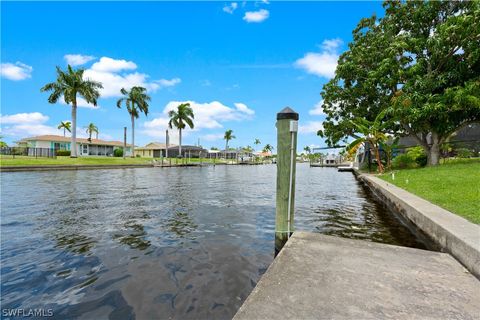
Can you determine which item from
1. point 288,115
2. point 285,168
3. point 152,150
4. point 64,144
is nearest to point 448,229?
point 285,168

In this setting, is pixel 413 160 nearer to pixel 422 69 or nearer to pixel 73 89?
pixel 422 69

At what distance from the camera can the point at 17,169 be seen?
985 inches

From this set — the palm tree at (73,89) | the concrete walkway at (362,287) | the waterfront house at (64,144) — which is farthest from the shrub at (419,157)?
the waterfront house at (64,144)

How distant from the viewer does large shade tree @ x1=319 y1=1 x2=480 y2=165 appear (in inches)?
601

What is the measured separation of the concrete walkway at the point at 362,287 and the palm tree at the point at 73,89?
4128 centimetres

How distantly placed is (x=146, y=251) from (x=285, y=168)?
312cm

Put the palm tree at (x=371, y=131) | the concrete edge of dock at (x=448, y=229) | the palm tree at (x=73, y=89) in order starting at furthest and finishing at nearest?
the palm tree at (x=73, y=89), the palm tree at (x=371, y=131), the concrete edge of dock at (x=448, y=229)

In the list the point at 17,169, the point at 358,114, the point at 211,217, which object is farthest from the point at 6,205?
the point at 358,114

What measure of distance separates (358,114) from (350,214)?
18040mm

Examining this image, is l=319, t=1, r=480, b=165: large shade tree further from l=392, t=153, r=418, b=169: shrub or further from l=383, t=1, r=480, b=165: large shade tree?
l=392, t=153, r=418, b=169: shrub

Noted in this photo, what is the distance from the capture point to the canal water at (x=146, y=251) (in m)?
3.29

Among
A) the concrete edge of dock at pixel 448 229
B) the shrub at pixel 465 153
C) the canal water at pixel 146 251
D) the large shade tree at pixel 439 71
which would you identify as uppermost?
the large shade tree at pixel 439 71

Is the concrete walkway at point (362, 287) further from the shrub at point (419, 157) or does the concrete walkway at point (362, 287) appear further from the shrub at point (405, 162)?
the shrub at point (405, 162)

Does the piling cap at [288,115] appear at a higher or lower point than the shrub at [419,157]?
higher
